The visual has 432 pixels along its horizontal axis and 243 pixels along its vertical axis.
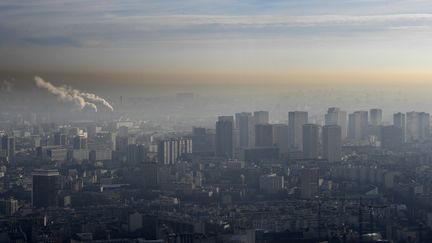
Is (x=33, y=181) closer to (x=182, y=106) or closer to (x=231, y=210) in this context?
(x=231, y=210)

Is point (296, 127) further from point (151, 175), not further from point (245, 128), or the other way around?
point (151, 175)

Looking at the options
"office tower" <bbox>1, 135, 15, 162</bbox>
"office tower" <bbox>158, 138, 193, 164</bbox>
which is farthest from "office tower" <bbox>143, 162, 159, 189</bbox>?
"office tower" <bbox>1, 135, 15, 162</bbox>

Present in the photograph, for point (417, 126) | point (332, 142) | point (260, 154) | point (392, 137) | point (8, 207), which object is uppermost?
point (417, 126)

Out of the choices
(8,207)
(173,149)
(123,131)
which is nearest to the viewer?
(8,207)

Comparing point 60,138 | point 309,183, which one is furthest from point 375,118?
point 60,138

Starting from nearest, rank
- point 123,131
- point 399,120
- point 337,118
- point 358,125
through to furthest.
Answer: point 123,131
point 337,118
point 399,120
point 358,125

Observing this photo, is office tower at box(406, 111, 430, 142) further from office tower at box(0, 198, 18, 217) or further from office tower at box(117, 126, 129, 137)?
office tower at box(0, 198, 18, 217)

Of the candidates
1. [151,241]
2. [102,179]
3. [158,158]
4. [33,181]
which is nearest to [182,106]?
[158,158]
